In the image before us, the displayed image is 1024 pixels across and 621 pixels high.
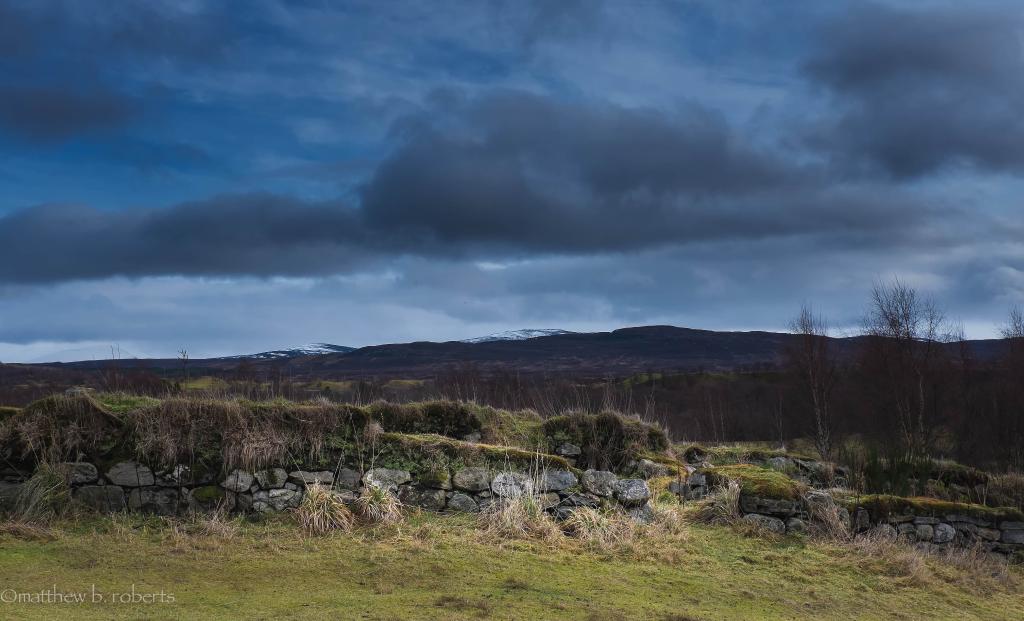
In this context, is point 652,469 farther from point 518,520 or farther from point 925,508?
point 518,520

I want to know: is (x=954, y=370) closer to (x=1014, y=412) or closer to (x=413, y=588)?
(x=1014, y=412)

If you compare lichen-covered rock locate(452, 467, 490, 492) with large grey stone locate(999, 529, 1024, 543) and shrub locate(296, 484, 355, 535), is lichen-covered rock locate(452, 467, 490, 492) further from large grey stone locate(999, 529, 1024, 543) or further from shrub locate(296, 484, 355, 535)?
large grey stone locate(999, 529, 1024, 543)

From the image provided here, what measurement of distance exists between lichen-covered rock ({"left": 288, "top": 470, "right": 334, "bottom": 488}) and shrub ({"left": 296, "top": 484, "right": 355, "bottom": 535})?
264mm

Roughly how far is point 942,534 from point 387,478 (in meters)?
9.40

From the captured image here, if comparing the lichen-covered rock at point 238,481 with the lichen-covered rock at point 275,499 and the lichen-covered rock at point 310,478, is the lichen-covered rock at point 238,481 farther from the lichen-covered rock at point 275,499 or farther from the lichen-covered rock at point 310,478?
the lichen-covered rock at point 310,478

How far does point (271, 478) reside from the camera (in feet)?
36.3

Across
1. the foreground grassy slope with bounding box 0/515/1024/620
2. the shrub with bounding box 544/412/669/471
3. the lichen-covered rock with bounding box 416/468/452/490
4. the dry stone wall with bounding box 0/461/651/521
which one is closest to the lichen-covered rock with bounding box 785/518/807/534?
the foreground grassy slope with bounding box 0/515/1024/620

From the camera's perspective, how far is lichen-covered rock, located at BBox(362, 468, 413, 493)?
445 inches

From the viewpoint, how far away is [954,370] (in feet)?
135

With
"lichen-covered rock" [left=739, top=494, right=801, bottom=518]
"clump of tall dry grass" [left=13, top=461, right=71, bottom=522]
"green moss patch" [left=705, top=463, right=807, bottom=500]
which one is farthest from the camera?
"green moss patch" [left=705, top=463, right=807, bottom=500]

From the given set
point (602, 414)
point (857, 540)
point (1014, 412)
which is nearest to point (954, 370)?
point (1014, 412)

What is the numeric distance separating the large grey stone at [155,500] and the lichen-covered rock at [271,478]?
1.18 meters

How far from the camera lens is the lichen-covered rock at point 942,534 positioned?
12.6 m

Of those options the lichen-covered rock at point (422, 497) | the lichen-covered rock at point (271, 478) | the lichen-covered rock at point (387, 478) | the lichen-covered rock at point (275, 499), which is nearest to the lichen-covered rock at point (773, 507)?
the lichen-covered rock at point (422, 497)
